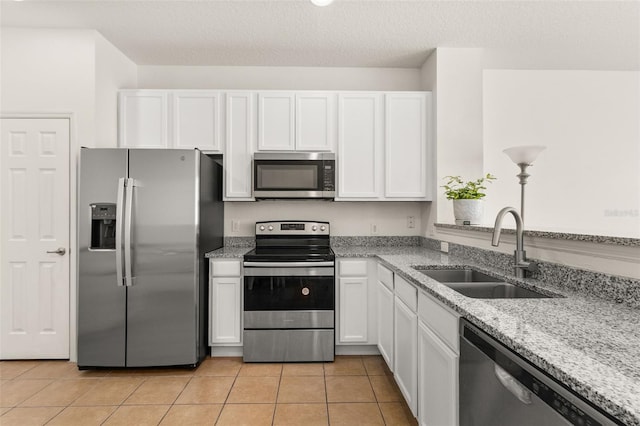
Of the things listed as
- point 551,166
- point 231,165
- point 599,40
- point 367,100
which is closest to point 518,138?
point 551,166

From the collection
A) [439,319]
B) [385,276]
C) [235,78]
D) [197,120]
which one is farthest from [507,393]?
[235,78]

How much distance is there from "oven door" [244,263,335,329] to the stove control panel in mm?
627

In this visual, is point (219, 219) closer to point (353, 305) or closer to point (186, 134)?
point (186, 134)

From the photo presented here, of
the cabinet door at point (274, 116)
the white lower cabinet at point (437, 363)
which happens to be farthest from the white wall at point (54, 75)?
the white lower cabinet at point (437, 363)

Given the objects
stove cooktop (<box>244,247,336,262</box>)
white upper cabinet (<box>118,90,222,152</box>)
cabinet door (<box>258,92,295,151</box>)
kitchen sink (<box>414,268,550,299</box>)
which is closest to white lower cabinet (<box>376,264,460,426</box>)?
kitchen sink (<box>414,268,550,299</box>)

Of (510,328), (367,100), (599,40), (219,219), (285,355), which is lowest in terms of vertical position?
(285,355)

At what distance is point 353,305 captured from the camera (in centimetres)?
289

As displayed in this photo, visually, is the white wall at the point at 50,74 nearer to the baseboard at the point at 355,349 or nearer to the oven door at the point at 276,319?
the oven door at the point at 276,319

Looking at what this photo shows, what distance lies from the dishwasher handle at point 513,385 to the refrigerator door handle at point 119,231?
248 centimetres

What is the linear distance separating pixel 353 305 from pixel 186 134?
85.9 inches

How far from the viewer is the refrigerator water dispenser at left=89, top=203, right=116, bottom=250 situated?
255cm

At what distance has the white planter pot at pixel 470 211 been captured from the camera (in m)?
2.62

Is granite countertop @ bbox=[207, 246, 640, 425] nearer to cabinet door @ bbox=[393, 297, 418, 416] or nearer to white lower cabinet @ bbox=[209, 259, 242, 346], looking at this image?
cabinet door @ bbox=[393, 297, 418, 416]

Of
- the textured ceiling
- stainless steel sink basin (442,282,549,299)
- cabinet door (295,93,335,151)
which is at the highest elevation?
the textured ceiling
